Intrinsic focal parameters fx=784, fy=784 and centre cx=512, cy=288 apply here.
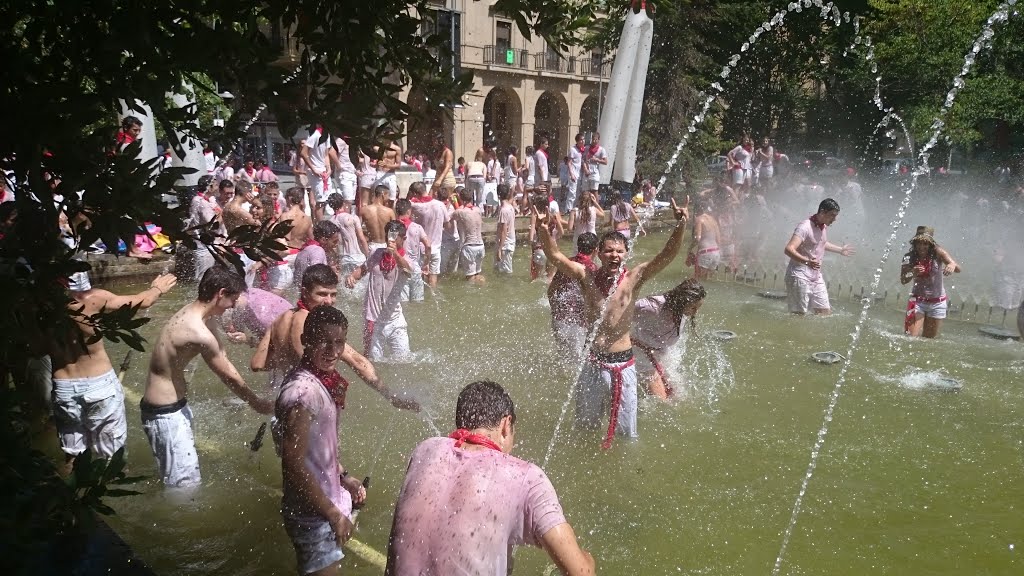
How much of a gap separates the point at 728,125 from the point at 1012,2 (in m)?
13.9

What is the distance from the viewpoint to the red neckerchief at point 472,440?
3047 mm

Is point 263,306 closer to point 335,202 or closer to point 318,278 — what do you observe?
point 318,278

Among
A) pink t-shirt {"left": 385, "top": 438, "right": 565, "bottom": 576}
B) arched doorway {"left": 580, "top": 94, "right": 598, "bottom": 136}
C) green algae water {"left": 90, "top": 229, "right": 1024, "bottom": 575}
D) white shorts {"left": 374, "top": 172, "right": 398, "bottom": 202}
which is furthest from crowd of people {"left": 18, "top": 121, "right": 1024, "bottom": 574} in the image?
arched doorway {"left": 580, "top": 94, "right": 598, "bottom": 136}

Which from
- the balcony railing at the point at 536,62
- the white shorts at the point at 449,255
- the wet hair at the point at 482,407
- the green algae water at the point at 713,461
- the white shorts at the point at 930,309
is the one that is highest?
the balcony railing at the point at 536,62

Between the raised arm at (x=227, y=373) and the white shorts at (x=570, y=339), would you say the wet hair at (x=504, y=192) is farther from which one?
the raised arm at (x=227, y=373)

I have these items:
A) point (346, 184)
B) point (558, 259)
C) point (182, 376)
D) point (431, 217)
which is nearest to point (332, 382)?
point (182, 376)

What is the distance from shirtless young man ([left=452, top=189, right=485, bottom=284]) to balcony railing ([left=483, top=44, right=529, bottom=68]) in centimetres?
2849

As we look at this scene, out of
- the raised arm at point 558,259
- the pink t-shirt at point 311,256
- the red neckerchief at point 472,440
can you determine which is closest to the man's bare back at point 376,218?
the pink t-shirt at point 311,256

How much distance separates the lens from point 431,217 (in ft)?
41.6

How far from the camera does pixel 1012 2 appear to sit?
20547mm

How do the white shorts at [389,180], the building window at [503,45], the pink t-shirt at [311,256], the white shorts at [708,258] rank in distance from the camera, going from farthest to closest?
the building window at [503,45] → the white shorts at [389,180] → the white shorts at [708,258] → the pink t-shirt at [311,256]

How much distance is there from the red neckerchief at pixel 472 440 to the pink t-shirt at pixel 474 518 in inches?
3.5

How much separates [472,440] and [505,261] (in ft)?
38.0

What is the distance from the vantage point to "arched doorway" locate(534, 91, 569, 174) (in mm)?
45312
